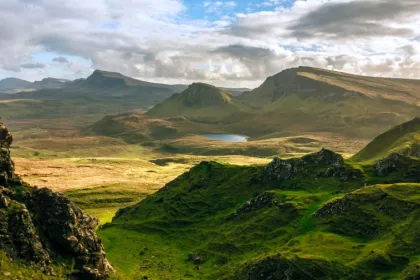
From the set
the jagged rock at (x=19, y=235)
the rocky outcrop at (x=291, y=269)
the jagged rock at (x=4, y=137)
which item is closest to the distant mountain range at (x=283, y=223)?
the rocky outcrop at (x=291, y=269)

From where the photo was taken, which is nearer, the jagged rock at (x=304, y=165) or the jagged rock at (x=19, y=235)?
the jagged rock at (x=19, y=235)

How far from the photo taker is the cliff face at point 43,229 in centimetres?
8156

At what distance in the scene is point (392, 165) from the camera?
5861 inches

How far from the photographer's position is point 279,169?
166 metres

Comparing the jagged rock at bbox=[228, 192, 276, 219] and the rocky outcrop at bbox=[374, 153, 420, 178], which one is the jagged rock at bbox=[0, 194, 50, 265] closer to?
the jagged rock at bbox=[228, 192, 276, 219]

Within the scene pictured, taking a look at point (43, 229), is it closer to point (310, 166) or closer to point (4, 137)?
point (4, 137)

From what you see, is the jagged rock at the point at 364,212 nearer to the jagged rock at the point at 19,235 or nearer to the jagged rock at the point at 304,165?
the jagged rock at the point at 304,165

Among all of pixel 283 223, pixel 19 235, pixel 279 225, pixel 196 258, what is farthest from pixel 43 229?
pixel 283 223

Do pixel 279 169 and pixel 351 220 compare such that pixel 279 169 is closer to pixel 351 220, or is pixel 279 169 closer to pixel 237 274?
pixel 351 220

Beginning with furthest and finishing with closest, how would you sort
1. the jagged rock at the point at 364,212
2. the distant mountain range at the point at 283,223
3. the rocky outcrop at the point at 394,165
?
the rocky outcrop at the point at 394,165
the jagged rock at the point at 364,212
the distant mountain range at the point at 283,223

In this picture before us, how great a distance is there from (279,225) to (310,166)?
46.0 metres

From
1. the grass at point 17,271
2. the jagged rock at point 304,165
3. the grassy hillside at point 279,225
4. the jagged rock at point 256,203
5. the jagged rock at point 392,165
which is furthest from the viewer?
the jagged rock at point 304,165

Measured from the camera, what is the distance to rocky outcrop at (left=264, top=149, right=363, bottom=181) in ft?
516

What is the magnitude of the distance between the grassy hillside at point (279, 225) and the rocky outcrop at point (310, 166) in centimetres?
42
